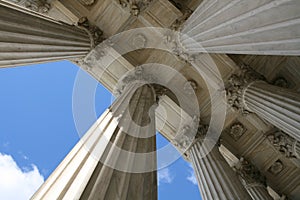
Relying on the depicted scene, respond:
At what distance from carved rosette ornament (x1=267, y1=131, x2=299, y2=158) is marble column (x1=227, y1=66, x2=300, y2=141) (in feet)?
6.64

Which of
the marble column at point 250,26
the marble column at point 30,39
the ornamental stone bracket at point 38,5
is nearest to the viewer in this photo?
the marble column at point 250,26

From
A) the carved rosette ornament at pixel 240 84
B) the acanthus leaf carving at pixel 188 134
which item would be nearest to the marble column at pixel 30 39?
the acanthus leaf carving at pixel 188 134

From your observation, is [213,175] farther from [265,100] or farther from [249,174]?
[249,174]

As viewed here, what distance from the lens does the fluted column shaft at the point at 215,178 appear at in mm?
10367

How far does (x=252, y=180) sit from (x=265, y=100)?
4.56 meters

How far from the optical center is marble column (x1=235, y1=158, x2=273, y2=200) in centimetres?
1316

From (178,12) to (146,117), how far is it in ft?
17.8

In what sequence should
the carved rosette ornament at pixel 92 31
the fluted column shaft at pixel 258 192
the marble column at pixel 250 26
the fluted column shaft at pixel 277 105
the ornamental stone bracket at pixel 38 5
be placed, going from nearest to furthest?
the marble column at pixel 250 26 < the fluted column shaft at pixel 277 105 < the ornamental stone bracket at pixel 38 5 < the fluted column shaft at pixel 258 192 < the carved rosette ornament at pixel 92 31

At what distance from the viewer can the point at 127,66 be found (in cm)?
1446

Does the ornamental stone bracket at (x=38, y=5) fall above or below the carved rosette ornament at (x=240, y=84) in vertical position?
below

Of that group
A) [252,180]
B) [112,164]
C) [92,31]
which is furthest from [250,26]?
[252,180]

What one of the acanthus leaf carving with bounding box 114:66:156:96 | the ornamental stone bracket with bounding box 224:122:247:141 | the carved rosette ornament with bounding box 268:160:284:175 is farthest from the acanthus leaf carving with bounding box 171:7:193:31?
the carved rosette ornament with bounding box 268:160:284:175

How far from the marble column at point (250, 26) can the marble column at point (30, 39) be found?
12.5 feet

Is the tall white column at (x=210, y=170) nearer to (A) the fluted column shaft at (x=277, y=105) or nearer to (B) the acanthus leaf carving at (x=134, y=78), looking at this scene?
(A) the fluted column shaft at (x=277, y=105)
